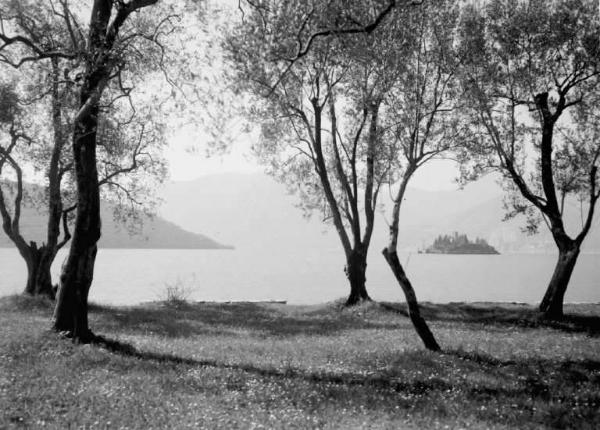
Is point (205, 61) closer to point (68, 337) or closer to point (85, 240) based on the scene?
point (85, 240)

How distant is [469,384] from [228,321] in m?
19.8

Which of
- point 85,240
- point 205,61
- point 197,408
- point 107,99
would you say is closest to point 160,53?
point 205,61

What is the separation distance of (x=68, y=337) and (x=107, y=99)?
1856cm

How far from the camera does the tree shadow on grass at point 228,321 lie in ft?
84.0

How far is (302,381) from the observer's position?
524 inches

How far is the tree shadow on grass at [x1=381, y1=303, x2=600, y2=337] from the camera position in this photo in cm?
2617

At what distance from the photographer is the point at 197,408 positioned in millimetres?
10828

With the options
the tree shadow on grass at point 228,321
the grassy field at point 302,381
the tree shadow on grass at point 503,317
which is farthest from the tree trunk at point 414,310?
the tree shadow on grass at point 503,317

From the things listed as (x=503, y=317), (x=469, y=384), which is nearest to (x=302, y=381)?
(x=469, y=384)

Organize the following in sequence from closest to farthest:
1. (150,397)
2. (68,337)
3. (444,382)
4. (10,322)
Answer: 1. (150,397)
2. (444,382)
3. (68,337)
4. (10,322)

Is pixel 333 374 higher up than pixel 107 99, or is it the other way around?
pixel 107 99

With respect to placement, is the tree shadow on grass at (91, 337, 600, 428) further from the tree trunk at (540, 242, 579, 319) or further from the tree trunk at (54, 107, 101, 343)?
the tree trunk at (540, 242, 579, 319)

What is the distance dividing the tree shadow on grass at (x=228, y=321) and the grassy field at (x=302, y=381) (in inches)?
67.1

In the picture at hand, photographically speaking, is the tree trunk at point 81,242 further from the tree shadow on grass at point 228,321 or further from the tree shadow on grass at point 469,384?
the tree shadow on grass at point 228,321
